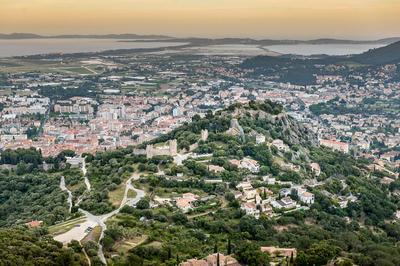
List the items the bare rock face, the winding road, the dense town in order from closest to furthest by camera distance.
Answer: the winding road < the bare rock face < the dense town

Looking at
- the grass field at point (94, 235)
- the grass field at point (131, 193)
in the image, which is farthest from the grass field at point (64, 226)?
the grass field at point (131, 193)

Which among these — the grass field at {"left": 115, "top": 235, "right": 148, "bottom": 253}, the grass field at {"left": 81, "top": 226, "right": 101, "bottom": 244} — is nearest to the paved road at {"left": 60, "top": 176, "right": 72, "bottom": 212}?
the grass field at {"left": 81, "top": 226, "right": 101, "bottom": 244}

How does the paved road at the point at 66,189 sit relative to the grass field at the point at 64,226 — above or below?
below

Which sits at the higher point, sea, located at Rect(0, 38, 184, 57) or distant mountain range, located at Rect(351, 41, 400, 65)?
distant mountain range, located at Rect(351, 41, 400, 65)

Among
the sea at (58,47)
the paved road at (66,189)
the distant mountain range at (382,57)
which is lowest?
the sea at (58,47)

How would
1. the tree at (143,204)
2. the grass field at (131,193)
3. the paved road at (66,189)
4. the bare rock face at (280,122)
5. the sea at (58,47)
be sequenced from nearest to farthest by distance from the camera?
the tree at (143,204), the grass field at (131,193), the paved road at (66,189), the bare rock face at (280,122), the sea at (58,47)

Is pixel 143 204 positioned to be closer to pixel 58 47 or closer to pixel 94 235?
pixel 94 235

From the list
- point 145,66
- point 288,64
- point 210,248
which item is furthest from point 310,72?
point 210,248

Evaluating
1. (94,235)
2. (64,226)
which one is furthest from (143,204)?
(94,235)

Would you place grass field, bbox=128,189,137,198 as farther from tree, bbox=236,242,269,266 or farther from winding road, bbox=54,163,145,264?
tree, bbox=236,242,269,266

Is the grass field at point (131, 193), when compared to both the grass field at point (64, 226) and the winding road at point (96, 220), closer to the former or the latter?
the winding road at point (96, 220)

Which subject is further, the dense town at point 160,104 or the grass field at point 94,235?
the dense town at point 160,104
